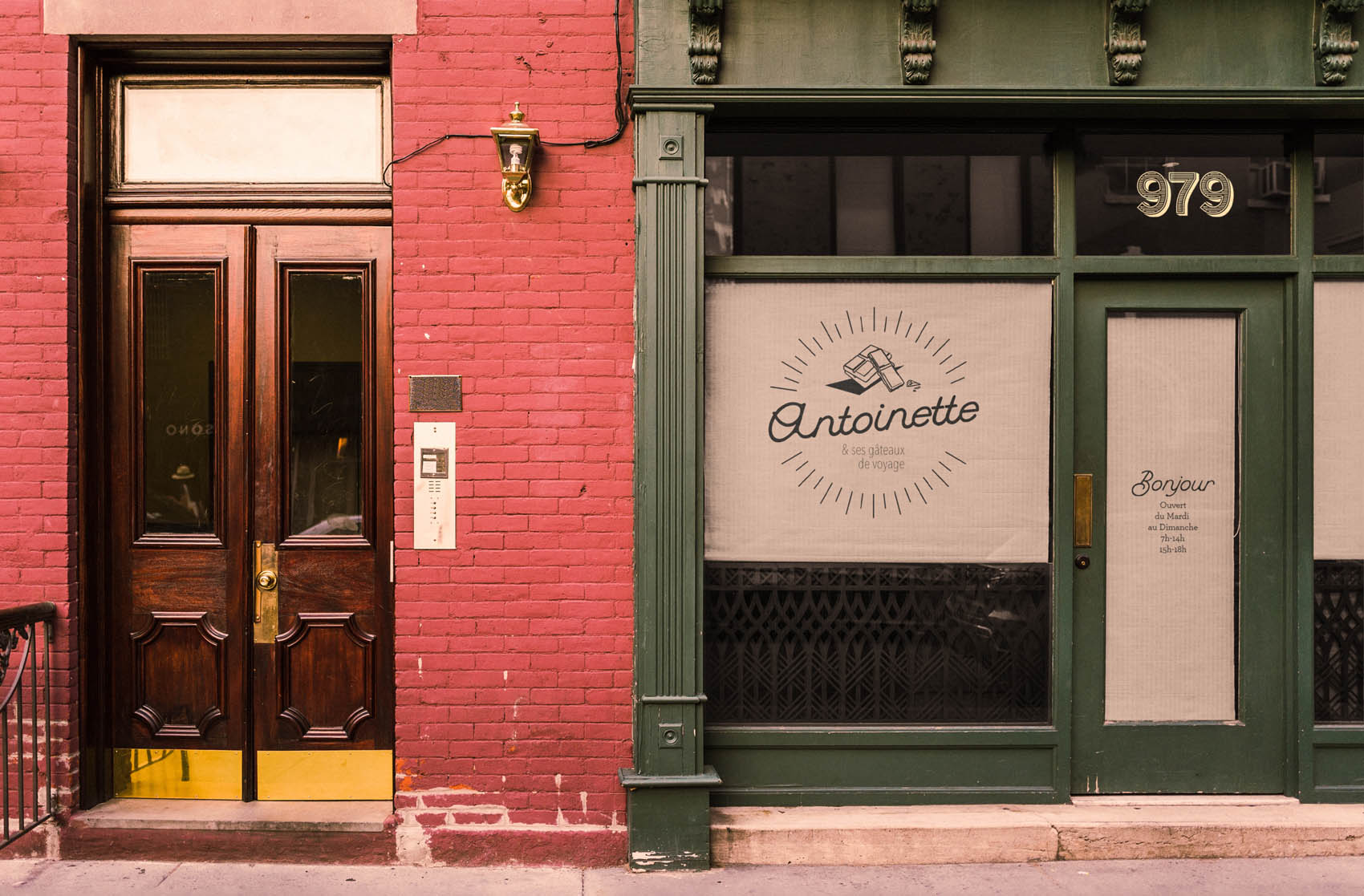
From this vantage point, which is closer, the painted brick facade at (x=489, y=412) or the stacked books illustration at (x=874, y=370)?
the painted brick facade at (x=489, y=412)

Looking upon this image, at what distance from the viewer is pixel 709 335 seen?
465 centimetres

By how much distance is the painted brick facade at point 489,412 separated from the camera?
4.52 metres

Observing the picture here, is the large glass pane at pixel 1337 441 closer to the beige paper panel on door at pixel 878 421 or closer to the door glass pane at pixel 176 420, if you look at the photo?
the beige paper panel on door at pixel 878 421

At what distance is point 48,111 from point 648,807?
13.8 ft

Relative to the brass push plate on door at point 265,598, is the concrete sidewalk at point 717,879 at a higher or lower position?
lower

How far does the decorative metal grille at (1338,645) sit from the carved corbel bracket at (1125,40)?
8.59 ft

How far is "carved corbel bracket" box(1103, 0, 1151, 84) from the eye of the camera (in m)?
4.45

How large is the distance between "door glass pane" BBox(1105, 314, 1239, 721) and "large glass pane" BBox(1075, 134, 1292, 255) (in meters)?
0.40

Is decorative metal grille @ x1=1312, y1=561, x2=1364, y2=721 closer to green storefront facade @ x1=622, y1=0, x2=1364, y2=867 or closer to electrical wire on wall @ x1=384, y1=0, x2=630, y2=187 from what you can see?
green storefront facade @ x1=622, y1=0, x2=1364, y2=867

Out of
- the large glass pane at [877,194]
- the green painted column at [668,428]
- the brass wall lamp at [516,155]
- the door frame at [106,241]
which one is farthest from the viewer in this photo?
the large glass pane at [877,194]

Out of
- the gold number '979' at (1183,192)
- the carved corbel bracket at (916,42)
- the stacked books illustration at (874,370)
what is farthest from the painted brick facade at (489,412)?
the gold number '979' at (1183,192)

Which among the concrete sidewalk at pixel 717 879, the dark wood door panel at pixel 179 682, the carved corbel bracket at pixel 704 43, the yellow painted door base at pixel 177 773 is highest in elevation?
the carved corbel bracket at pixel 704 43

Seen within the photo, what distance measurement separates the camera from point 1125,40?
14.7 feet

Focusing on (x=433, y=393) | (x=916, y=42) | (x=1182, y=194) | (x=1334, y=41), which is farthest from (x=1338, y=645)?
(x=433, y=393)
